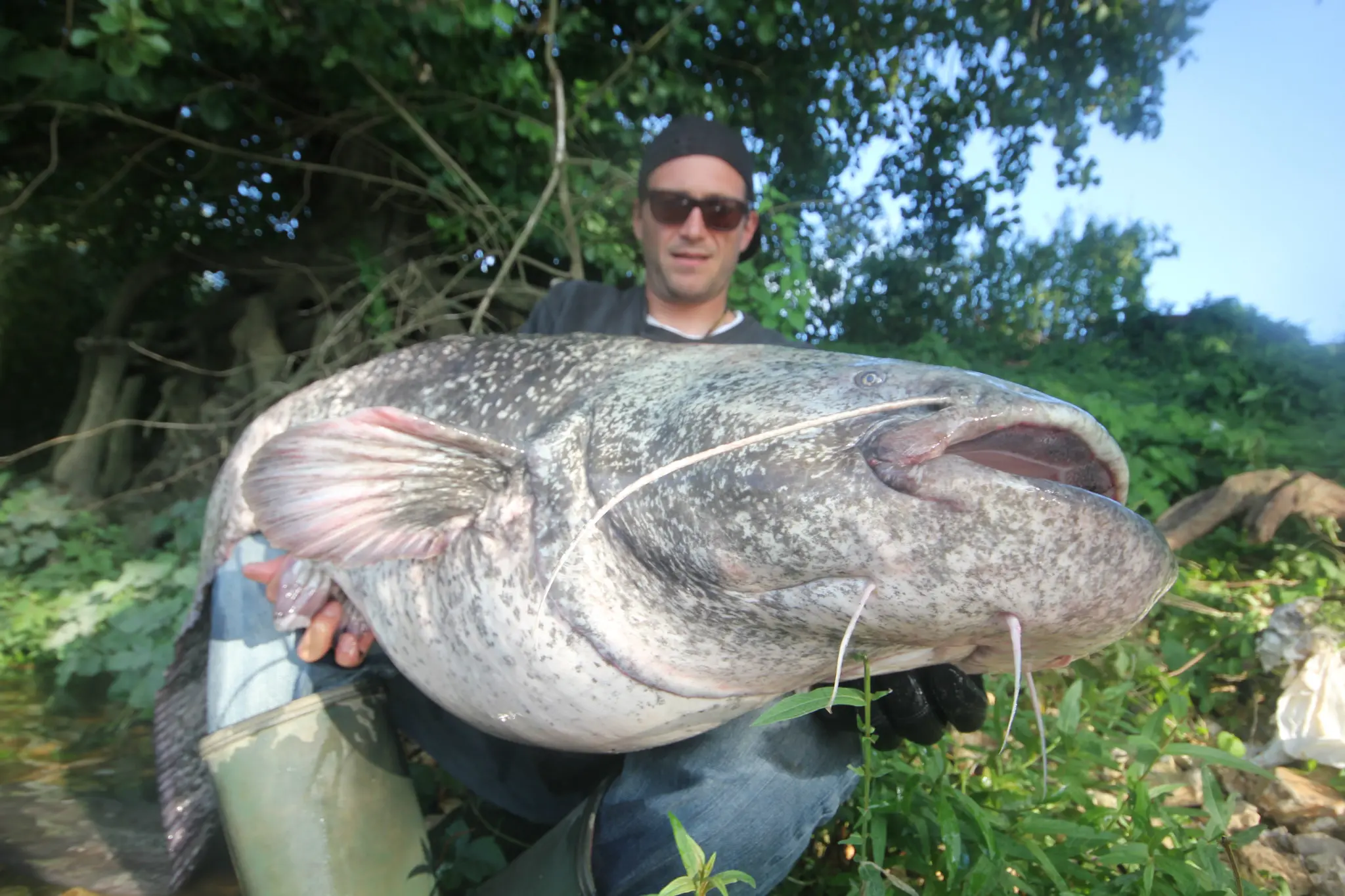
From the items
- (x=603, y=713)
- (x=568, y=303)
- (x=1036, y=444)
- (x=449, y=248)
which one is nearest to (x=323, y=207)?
(x=449, y=248)

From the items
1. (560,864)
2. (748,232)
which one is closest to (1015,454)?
(560,864)

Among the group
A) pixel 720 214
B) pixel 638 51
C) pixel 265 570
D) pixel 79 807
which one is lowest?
pixel 79 807

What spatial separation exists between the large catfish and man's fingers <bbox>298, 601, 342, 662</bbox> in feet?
0.16

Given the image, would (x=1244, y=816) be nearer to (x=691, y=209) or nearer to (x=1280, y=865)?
(x=1280, y=865)

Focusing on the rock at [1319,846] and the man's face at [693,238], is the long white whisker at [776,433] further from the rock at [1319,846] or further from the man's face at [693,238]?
the rock at [1319,846]

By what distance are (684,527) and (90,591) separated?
13.2ft

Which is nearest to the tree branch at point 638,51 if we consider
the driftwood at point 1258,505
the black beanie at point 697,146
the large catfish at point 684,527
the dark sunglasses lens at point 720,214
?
the black beanie at point 697,146

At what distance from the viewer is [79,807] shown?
237cm

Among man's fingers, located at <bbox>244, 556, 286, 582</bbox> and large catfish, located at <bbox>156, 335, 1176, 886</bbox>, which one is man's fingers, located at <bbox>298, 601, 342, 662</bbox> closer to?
large catfish, located at <bbox>156, 335, 1176, 886</bbox>

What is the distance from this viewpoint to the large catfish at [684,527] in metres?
0.93

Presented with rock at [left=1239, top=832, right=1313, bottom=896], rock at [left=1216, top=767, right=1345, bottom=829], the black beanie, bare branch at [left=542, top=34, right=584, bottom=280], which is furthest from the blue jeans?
bare branch at [left=542, top=34, right=584, bottom=280]

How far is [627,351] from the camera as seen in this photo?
5.20 ft

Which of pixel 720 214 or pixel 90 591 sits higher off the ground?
pixel 720 214

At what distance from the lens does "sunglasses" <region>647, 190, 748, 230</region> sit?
2.62m
